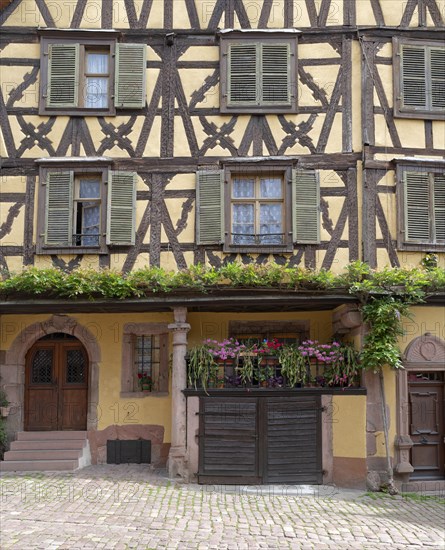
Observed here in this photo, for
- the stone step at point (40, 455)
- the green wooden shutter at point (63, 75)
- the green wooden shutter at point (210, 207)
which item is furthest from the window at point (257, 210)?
the stone step at point (40, 455)

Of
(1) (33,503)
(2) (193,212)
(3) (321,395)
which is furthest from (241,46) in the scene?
(1) (33,503)

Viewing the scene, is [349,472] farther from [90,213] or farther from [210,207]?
[90,213]

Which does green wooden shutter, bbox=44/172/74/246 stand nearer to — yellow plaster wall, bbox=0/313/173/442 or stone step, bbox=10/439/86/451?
yellow plaster wall, bbox=0/313/173/442

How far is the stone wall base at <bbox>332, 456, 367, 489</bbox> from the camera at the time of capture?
10914 millimetres

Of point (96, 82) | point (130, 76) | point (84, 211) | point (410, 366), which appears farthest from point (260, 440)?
point (96, 82)

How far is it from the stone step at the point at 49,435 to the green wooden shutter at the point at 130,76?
20.4 ft

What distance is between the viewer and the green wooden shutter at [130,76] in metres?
12.1

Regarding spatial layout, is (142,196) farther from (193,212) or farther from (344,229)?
(344,229)

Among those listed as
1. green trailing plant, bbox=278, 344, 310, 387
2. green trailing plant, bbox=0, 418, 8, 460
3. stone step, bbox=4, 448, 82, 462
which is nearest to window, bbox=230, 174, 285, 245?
green trailing plant, bbox=278, 344, 310, 387

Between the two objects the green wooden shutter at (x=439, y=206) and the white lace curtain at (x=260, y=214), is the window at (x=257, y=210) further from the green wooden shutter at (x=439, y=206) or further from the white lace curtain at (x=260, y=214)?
the green wooden shutter at (x=439, y=206)

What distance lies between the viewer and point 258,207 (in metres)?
12.0

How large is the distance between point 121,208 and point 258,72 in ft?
12.0

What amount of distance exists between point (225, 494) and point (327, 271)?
4.14 m

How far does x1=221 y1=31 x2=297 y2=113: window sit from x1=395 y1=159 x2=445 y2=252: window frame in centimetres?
231
